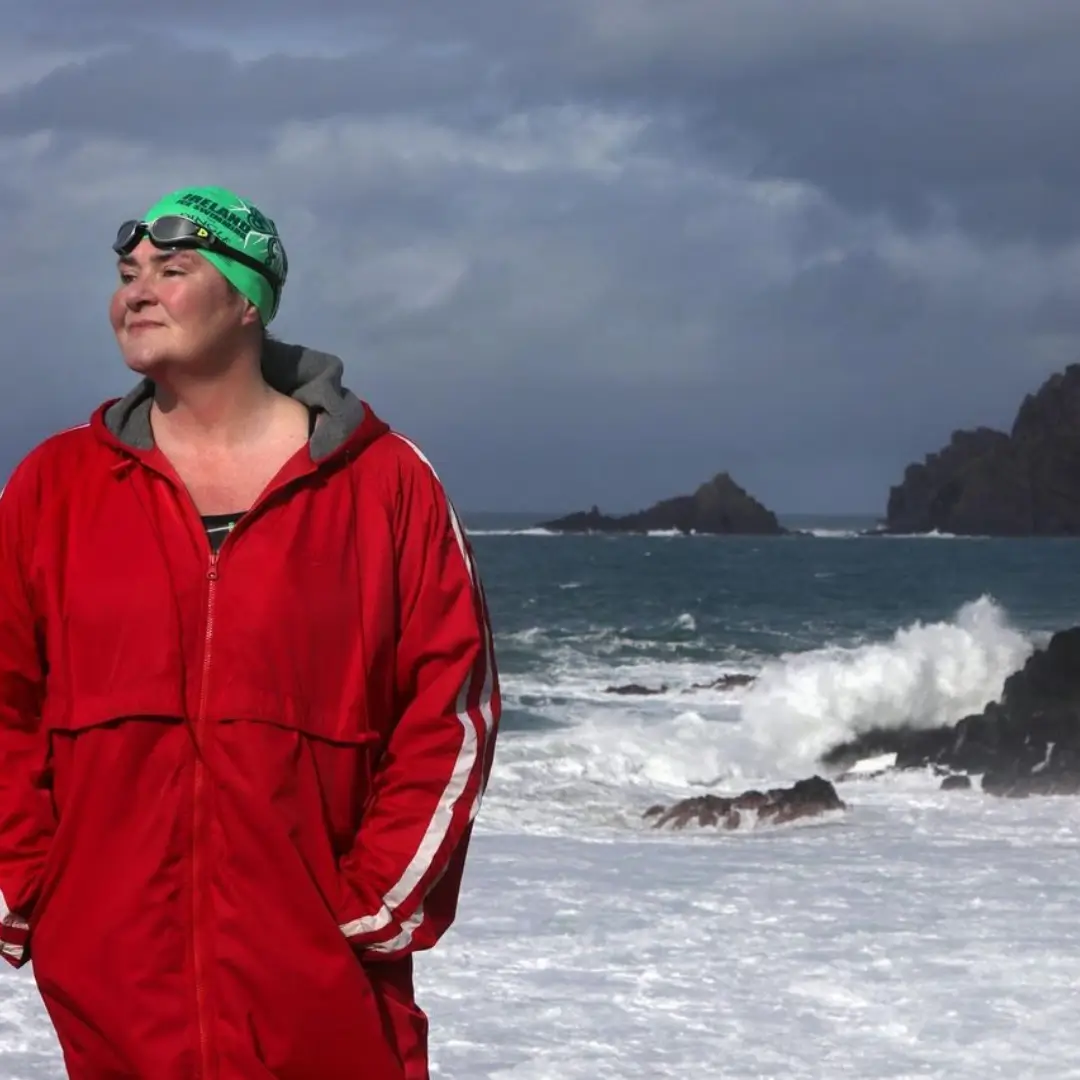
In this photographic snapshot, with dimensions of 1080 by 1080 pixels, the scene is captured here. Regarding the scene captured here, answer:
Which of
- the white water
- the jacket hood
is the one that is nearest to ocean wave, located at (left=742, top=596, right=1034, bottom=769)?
the white water

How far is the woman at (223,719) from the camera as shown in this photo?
77.5 inches

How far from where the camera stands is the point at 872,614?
49.8 meters

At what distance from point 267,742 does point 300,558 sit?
0.21 metres

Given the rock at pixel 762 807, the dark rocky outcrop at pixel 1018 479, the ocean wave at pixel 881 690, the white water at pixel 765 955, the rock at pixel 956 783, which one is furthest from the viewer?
the dark rocky outcrop at pixel 1018 479

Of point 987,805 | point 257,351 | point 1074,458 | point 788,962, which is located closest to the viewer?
point 257,351

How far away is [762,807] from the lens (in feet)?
34.7

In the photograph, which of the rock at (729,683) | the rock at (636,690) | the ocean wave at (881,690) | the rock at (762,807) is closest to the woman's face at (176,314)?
the rock at (762,807)

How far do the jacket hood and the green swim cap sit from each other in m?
0.08

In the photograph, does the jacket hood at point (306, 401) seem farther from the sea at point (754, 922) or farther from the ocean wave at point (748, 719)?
the ocean wave at point (748, 719)

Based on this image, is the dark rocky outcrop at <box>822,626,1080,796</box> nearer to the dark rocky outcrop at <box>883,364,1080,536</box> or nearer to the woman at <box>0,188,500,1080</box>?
the woman at <box>0,188,500,1080</box>

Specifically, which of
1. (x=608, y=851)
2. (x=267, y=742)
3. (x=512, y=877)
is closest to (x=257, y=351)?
(x=267, y=742)

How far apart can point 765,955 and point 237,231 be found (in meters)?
4.06

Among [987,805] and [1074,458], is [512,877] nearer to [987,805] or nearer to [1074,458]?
[987,805]

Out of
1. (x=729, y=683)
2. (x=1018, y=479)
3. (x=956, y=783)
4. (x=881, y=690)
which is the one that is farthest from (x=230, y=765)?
(x=1018, y=479)
